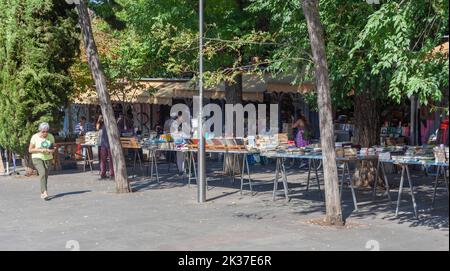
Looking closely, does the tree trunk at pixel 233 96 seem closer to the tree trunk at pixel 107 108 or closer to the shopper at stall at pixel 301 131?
the shopper at stall at pixel 301 131

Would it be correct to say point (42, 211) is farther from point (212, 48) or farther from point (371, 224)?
point (371, 224)

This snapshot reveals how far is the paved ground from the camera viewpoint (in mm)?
8773

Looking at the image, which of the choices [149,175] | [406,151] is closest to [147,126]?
[149,175]

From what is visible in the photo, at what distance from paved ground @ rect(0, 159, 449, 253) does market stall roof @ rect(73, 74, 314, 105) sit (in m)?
6.26

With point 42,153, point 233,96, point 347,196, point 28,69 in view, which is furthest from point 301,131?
point 42,153

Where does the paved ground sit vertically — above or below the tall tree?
below

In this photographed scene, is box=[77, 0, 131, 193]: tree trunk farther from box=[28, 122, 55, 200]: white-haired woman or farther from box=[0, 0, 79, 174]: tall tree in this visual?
box=[0, 0, 79, 174]: tall tree

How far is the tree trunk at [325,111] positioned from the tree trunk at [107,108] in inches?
232

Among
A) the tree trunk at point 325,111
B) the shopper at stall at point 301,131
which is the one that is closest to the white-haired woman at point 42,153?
the tree trunk at point 325,111

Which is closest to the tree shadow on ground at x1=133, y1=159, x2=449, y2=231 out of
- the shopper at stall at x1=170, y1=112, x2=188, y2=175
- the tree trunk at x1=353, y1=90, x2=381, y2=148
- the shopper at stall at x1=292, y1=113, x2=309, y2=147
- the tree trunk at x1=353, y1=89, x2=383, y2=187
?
the tree trunk at x1=353, y1=89, x2=383, y2=187

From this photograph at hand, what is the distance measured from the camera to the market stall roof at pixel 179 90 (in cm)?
2097

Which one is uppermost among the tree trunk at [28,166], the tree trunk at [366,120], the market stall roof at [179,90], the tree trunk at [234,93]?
the market stall roof at [179,90]

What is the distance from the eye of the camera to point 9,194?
14781 mm

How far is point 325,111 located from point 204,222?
2.67 meters
